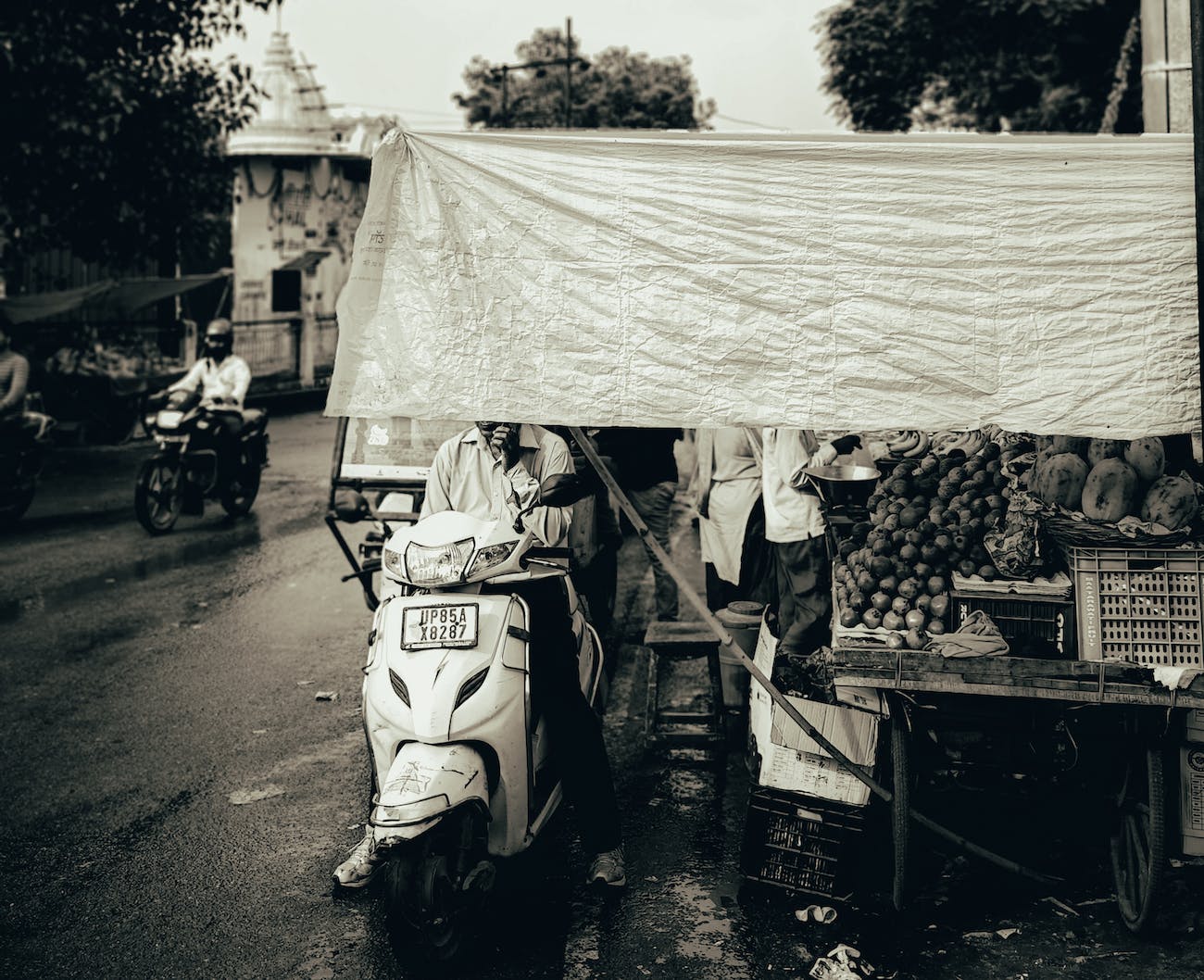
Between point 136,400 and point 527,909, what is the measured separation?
14.8 meters

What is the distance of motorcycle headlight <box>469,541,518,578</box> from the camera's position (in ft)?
13.6

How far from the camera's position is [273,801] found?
528 centimetres

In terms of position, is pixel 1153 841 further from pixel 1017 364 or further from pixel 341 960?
pixel 341 960

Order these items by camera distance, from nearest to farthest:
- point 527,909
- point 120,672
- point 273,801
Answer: point 527,909, point 273,801, point 120,672

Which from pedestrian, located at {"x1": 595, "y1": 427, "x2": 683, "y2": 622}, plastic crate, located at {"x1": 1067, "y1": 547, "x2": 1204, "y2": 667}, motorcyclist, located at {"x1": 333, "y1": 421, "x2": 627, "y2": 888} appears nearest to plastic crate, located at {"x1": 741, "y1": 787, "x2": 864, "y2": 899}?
motorcyclist, located at {"x1": 333, "y1": 421, "x2": 627, "y2": 888}

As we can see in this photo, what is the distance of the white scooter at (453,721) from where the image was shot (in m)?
3.70

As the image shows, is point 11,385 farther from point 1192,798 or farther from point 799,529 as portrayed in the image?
point 1192,798

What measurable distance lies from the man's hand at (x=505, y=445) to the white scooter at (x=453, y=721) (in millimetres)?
643

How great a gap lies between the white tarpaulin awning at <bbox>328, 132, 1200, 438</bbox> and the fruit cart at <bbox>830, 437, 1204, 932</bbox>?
666 mm

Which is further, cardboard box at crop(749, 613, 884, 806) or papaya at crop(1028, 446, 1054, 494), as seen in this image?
papaya at crop(1028, 446, 1054, 494)

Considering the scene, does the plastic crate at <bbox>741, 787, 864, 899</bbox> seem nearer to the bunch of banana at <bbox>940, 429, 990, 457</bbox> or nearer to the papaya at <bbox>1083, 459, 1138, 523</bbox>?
the papaya at <bbox>1083, 459, 1138, 523</bbox>

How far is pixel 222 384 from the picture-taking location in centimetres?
1145

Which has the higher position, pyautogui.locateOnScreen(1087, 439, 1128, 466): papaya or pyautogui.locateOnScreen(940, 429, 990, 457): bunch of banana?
pyautogui.locateOnScreen(940, 429, 990, 457): bunch of banana

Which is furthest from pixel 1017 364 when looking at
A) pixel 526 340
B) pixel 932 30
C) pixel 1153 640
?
pixel 932 30
